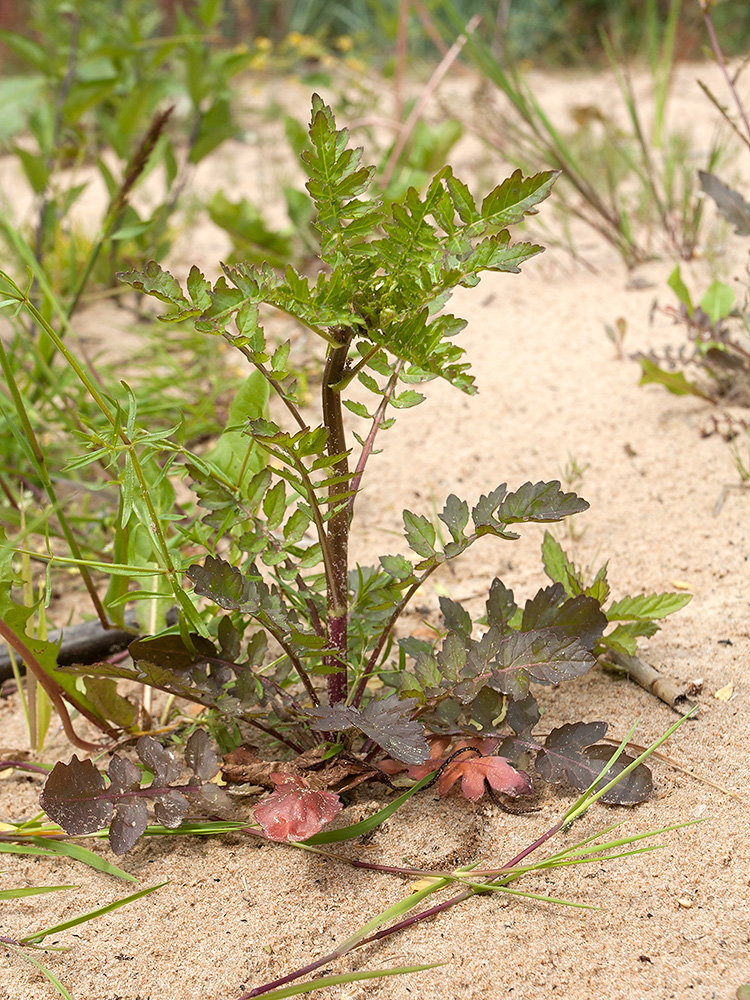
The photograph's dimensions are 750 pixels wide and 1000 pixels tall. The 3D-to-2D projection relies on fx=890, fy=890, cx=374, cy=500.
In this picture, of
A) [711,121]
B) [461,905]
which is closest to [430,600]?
[461,905]

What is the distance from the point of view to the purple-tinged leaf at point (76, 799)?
114cm

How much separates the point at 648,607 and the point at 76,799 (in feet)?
2.82

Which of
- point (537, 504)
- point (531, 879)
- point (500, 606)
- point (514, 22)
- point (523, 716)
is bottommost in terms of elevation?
point (531, 879)

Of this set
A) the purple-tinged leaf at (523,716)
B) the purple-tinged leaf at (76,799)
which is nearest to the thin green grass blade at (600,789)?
the purple-tinged leaf at (523,716)

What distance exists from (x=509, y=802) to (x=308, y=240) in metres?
2.35

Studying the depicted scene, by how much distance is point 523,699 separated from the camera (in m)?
1.21

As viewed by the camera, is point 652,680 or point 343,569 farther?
point 652,680

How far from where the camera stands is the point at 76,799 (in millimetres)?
1153

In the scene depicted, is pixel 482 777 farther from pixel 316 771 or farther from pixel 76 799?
pixel 76 799

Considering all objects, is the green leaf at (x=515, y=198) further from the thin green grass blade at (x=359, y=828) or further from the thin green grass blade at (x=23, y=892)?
the thin green grass blade at (x=23, y=892)

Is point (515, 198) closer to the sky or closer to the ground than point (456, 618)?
closer to the sky

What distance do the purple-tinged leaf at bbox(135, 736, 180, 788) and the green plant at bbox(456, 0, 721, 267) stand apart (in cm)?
201

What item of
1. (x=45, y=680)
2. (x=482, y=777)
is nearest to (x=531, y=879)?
(x=482, y=777)

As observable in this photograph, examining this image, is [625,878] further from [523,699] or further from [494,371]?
[494,371]
